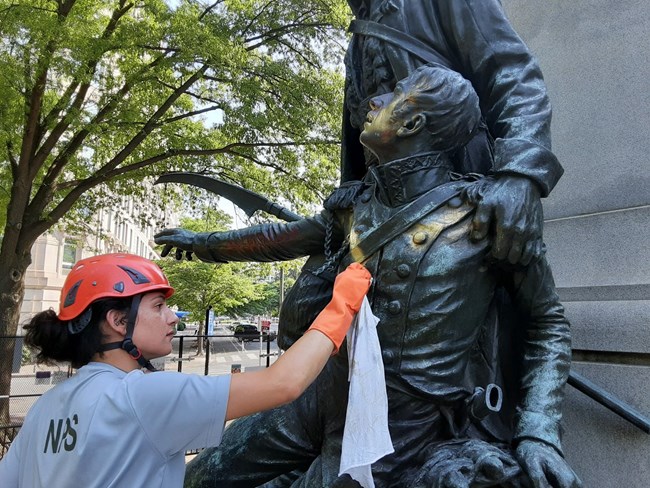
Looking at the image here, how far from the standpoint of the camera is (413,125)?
6.79ft

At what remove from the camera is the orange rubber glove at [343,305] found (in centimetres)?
169

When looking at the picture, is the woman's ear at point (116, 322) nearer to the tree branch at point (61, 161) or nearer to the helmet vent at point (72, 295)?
the helmet vent at point (72, 295)

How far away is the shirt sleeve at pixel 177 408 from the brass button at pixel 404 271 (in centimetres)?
71

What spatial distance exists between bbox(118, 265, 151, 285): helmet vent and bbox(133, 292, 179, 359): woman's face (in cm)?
5

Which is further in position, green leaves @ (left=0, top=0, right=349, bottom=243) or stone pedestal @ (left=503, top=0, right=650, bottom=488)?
green leaves @ (left=0, top=0, right=349, bottom=243)

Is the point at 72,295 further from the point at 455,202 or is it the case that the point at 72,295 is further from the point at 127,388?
the point at 455,202

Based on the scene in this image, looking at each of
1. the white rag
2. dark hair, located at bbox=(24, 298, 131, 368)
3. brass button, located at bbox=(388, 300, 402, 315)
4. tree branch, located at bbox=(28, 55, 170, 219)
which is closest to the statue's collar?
brass button, located at bbox=(388, 300, 402, 315)

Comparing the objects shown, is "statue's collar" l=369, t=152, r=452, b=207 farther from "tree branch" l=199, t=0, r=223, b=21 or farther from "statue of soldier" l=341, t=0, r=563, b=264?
"tree branch" l=199, t=0, r=223, b=21

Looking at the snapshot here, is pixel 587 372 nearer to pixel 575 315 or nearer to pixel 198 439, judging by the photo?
pixel 575 315

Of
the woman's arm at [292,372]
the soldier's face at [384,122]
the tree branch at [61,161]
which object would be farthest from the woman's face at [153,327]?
the tree branch at [61,161]

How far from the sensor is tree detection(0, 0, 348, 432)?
10086 mm

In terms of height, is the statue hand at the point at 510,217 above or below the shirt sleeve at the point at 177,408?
above

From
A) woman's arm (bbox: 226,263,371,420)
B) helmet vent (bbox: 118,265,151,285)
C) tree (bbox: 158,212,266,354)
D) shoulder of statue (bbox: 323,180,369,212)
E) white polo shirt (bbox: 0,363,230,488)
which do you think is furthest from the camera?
tree (bbox: 158,212,266,354)

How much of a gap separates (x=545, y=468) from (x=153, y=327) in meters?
1.25
